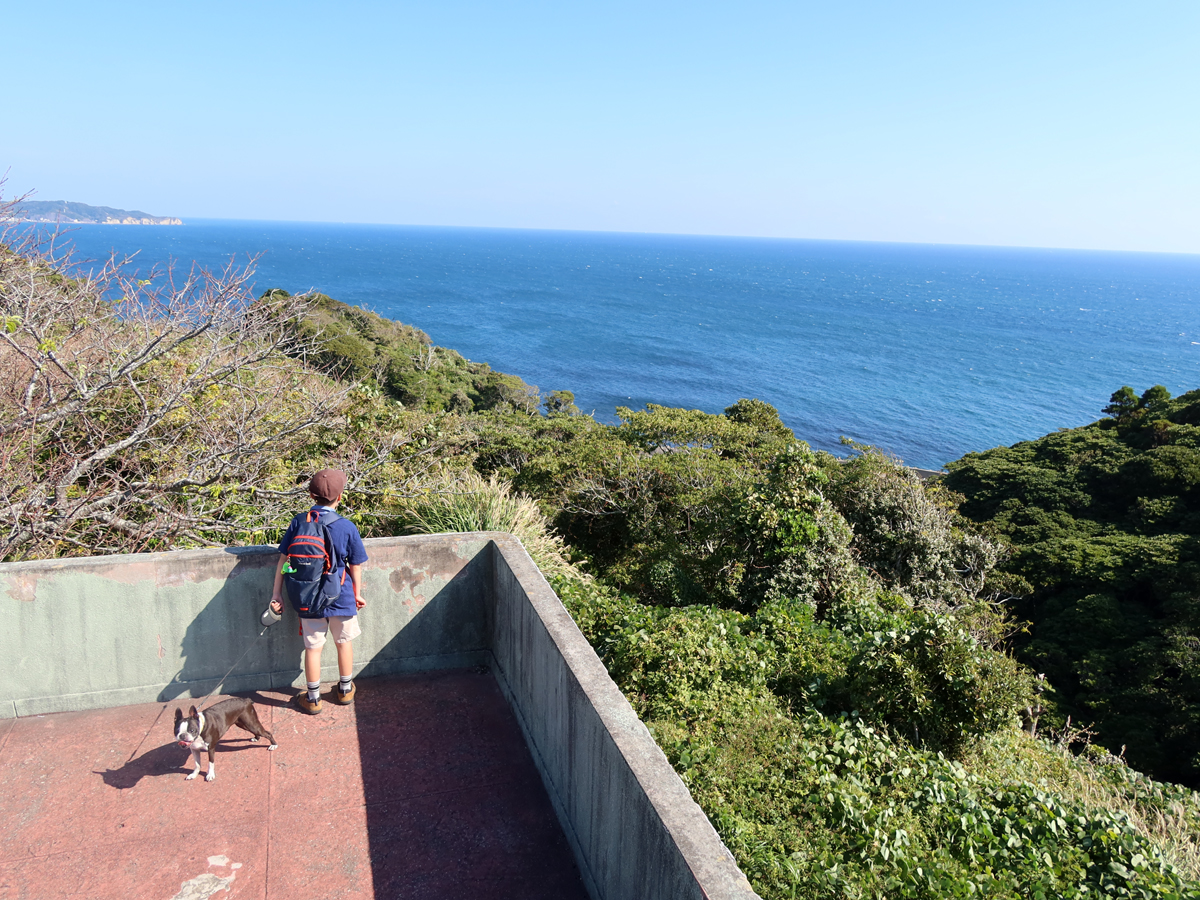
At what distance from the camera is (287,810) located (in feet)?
11.8

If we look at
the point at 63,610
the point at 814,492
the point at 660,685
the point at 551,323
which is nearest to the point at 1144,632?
the point at 814,492

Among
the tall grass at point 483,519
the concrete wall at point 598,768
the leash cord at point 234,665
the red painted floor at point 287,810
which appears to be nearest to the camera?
the concrete wall at point 598,768

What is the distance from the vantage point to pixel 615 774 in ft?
9.82

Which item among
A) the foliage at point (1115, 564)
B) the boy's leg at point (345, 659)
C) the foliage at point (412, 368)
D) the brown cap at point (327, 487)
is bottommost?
the foliage at point (1115, 564)

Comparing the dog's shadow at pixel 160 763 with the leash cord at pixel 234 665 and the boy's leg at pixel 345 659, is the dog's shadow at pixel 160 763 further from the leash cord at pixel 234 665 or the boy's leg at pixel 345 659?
the boy's leg at pixel 345 659

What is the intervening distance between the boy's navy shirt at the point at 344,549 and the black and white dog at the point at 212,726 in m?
0.66

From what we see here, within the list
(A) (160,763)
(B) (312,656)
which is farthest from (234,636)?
(A) (160,763)

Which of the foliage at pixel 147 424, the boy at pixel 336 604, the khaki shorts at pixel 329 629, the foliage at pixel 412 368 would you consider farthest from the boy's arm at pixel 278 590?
the foliage at pixel 412 368

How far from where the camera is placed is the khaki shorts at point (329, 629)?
14.3 ft

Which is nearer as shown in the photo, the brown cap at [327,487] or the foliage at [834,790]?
the foliage at [834,790]

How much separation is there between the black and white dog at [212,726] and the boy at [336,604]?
0.43m

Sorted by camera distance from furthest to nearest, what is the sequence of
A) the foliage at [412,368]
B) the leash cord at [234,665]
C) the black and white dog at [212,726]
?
the foliage at [412,368] < the leash cord at [234,665] < the black and white dog at [212,726]

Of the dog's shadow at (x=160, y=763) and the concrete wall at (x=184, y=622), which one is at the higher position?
the concrete wall at (x=184, y=622)

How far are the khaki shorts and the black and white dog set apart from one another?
1.64ft
